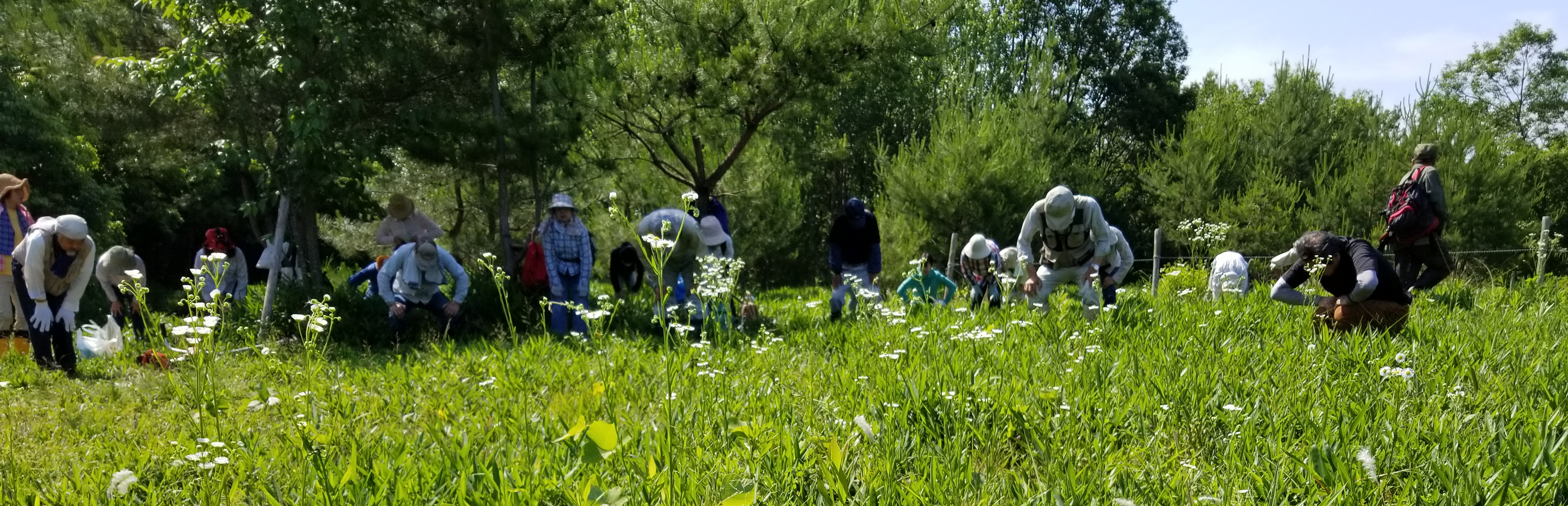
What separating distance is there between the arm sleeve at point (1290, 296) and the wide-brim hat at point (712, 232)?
439 centimetres

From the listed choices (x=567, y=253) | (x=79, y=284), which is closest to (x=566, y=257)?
(x=567, y=253)

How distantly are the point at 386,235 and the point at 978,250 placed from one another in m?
5.86

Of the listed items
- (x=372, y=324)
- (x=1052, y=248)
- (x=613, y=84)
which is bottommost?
(x=372, y=324)

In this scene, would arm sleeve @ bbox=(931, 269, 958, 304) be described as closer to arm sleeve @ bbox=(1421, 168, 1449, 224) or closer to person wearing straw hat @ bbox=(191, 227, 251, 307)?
arm sleeve @ bbox=(1421, 168, 1449, 224)

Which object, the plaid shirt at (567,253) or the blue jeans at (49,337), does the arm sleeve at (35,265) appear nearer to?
the blue jeans at (49,337)

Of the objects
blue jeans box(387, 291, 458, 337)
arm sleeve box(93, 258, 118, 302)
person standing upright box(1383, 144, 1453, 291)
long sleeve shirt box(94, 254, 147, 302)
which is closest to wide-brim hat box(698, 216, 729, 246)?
blue jeans box(387, 291, 458, 337)

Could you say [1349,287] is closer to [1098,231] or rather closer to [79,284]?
[1098,231]

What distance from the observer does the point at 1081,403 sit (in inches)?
135

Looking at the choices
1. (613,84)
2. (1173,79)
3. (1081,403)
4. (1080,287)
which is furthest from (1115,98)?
(1081,403)

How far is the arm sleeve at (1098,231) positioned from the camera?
6.46 meters

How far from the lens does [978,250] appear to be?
316 inches

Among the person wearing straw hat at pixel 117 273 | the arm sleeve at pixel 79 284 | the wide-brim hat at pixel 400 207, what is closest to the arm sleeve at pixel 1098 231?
the wide-brim hat at pixel 400 207

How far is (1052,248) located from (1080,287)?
0.38 m

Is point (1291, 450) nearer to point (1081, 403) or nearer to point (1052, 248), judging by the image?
point (1081, 403)
